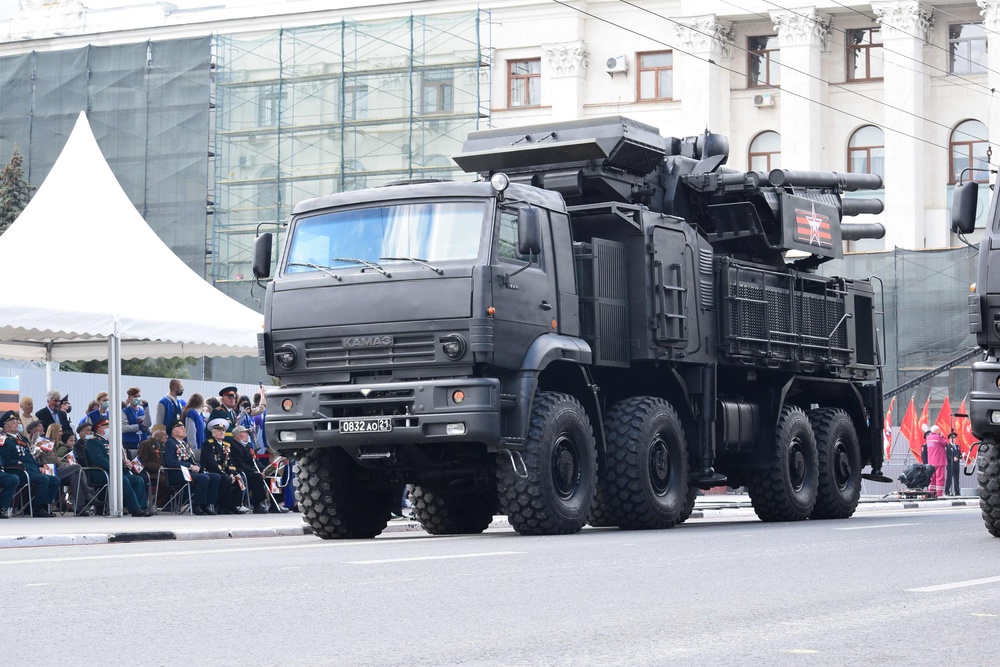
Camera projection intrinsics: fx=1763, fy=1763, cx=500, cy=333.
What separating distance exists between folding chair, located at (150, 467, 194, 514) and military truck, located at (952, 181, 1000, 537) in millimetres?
12511

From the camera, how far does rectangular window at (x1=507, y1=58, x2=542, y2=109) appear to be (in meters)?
71.1

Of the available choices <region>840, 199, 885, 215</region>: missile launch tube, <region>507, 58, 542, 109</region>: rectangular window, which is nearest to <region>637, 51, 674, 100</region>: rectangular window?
<region>507, 58, 542, 109</region>: rectangular window

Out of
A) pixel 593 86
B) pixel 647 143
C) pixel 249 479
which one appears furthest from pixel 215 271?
pixel 647 143

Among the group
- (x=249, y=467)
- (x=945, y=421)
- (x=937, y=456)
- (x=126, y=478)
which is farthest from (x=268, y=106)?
(x=126, y=478)

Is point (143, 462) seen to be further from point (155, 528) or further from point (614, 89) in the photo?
point (614, 89)

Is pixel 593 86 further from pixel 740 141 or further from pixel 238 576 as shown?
pixel 238 576

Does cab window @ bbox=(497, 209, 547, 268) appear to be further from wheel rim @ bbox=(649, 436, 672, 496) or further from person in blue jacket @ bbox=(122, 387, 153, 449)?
person in blue jacket @ bbox=(122, 387, 153, 449)

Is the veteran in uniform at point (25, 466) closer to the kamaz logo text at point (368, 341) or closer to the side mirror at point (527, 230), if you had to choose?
the kamaz logo text at point (368, 341)

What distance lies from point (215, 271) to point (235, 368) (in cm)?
499

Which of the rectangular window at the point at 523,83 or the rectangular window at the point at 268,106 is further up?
the rectangular window at the point at 523,83

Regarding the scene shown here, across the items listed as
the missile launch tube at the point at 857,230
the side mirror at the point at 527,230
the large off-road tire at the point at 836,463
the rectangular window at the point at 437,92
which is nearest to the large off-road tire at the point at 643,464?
the side mirror at the point at 527,230

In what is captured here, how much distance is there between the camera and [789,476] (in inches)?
799

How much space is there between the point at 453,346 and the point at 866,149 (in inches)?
2095

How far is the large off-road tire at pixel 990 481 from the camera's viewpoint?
1461 centimetres
